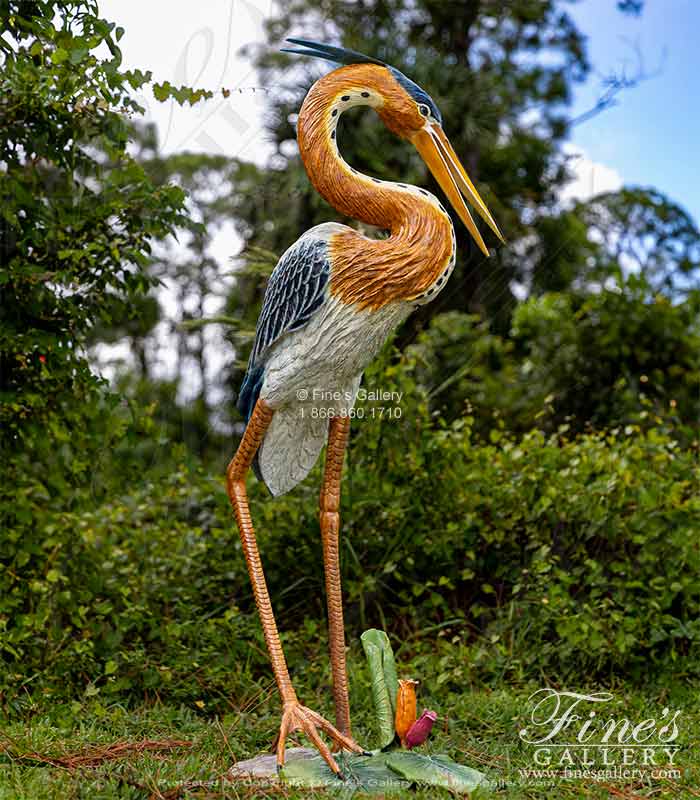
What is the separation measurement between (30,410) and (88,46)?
1559 millimetres

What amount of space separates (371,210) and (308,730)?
5.48 feet

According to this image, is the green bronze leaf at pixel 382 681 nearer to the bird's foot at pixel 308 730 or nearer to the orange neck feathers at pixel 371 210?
the bird's foot at pixel 308 730

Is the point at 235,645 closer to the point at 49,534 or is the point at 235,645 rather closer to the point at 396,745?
the point at 49,534

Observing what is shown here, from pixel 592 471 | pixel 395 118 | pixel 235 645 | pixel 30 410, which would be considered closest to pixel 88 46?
pixel 395 118

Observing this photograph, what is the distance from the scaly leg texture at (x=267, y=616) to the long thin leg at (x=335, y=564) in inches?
6.9

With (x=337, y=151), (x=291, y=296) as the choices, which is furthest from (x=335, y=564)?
(x=337, y=151)

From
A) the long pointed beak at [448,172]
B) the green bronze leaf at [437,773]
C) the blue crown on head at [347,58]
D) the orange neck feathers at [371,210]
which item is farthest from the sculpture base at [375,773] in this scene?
the blue crown on head at [347,58]

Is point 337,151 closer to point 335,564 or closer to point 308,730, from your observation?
point 335,564

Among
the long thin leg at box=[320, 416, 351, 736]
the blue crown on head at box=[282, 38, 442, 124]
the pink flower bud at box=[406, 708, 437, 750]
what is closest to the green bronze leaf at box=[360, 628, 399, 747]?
the pink flower bud at box=[406, 708, 437, 750]

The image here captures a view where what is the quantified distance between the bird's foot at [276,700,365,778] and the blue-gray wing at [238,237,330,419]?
1.05 meters

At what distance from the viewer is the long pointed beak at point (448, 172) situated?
3.08 meters

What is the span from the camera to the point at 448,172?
3121mm

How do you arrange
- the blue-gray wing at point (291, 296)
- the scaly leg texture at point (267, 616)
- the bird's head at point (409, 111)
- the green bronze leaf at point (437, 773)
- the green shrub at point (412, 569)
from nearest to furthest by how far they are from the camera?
the green bronze leaf at point (437, 773) → the scaly leg texture at point (267, 616) → the blue-gray wing at point (291, 296) → the bird's head at point (409, 111) → the green shrub at point (412, 569)

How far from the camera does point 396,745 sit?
9.27ft
